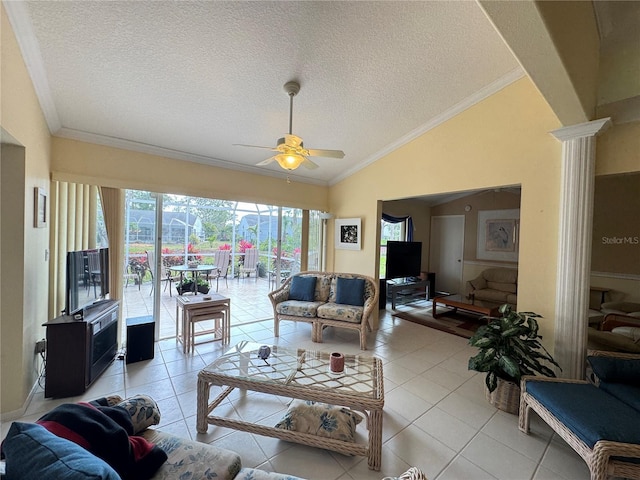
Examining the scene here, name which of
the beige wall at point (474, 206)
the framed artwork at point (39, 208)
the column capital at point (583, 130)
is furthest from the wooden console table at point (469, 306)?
the framed artwork at point (39, 208)

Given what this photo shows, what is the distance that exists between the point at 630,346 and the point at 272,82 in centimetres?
420

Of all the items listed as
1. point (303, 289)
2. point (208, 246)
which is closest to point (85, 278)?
point (303, 289)

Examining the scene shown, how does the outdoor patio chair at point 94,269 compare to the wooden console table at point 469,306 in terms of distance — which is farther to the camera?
the wooden console table at point 469,306

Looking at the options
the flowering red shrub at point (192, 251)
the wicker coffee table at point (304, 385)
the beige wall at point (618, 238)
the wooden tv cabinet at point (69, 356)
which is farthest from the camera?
the flowering red shrub at point (192, 251)

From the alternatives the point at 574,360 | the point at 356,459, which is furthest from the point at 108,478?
the point at 574,360

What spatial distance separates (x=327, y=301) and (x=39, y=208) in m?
3.41

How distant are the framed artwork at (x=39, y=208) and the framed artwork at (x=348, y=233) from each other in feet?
12.5

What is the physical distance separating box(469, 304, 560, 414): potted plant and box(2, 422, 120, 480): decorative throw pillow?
8.27 ft

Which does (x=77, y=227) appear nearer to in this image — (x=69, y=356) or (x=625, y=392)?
(x=69, y=356)

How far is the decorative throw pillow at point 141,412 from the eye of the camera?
1.40 metres

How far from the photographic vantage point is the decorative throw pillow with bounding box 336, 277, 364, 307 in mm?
3904

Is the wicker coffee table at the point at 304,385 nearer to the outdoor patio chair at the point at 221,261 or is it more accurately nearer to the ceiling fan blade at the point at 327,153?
the ceiling fan blade at the point at 327,153

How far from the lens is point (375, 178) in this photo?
4.25 meters

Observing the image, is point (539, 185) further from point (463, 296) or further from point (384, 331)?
point (463, 296)
